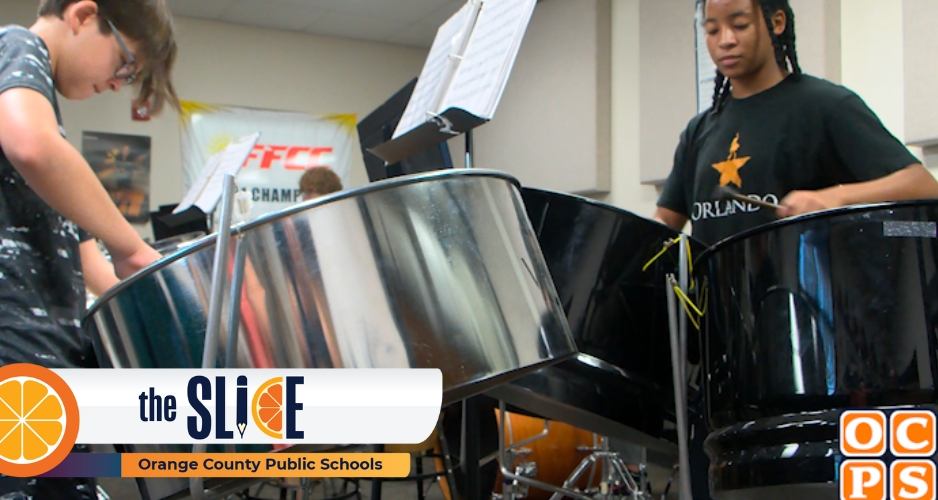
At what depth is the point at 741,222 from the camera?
4.25ft

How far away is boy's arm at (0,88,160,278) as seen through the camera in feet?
2.62

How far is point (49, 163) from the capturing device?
803 mm

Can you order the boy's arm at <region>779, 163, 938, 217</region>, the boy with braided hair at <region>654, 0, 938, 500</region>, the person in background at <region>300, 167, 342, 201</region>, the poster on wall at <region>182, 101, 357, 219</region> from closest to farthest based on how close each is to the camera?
1. the boy's arm at <region>779, 163, 938, 217</region>
2. the boy with braided hair at <region>654, 0, 938, 500</region>
3. the person in background at <region>300, 167, 342, 201</region>
4. the poster on wall at <region>182, 101, 357, 219</region>

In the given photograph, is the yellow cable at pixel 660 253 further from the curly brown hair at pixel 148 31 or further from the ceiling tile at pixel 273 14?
the ceiling tile at pixel 273 14

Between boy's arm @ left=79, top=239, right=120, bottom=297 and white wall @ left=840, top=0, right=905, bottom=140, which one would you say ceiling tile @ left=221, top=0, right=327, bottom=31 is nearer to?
white wall @ left=840, top=0, right=905, bottom=140

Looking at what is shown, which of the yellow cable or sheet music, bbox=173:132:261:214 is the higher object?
sheet music, bbox=173:132:261:214

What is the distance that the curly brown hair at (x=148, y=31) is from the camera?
932 mm

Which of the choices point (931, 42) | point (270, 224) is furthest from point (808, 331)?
point (931, 42)

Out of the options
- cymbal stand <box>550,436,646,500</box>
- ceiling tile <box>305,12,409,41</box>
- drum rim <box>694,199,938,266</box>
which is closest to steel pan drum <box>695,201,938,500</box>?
drum rim <box>694,199,938,266</box>

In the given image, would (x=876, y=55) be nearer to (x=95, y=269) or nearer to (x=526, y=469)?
(x=526, y=469)

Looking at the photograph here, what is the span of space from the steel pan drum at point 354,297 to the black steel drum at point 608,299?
245 mm

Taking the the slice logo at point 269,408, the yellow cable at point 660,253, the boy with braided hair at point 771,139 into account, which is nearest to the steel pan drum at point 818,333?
the yellow cable at point 660,253

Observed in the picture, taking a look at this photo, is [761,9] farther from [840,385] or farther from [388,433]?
[388,433]

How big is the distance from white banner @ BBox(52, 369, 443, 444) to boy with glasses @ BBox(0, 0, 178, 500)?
3.2 inches
